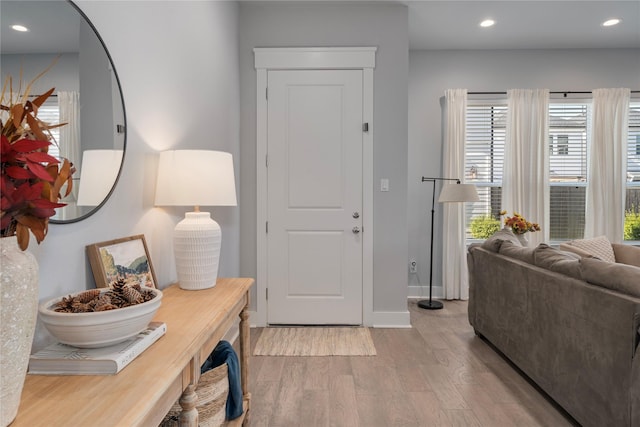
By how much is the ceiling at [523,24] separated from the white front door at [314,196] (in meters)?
1.07

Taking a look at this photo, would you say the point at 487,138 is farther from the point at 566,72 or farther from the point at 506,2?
the point at 506,2

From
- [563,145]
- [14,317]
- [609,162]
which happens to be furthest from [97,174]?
[609,162]

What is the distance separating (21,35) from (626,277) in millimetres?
2320

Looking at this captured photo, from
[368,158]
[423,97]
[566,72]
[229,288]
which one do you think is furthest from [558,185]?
[229,288]

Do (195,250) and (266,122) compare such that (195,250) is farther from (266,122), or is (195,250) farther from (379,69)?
(379,69)

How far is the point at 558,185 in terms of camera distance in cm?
447

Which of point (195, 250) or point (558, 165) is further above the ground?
point (558, 165)

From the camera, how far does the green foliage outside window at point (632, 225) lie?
14.7ft

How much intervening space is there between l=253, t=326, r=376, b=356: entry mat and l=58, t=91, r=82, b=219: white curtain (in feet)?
6.42

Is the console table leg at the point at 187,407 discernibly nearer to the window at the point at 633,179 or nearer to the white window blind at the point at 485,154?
the white window blind at the point at 485,154

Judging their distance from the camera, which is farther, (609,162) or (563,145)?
(563,145)

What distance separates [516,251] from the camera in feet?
8.48

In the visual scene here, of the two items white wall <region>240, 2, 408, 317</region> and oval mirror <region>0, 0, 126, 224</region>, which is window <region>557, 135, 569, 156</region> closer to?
white wall <region>240, 2, 408, 317</region>

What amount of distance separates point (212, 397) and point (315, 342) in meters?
1.56
